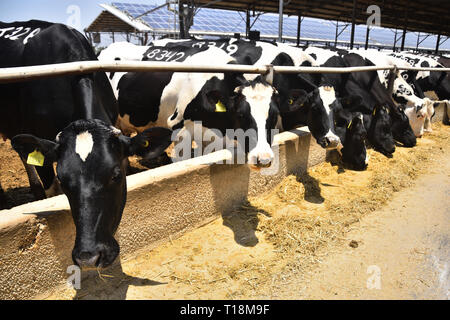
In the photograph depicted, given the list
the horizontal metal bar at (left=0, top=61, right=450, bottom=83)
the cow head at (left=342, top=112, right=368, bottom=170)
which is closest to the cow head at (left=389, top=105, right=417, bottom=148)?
the cow head at (left=342, top=112, right=368, bottom=170)

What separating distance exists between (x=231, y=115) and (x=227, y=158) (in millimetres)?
526

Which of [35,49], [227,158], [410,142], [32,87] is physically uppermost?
[35,49]

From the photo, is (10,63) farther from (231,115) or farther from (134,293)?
(134,293)

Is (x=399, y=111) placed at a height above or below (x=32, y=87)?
below

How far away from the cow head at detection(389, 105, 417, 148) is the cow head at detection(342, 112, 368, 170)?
69.3 inches

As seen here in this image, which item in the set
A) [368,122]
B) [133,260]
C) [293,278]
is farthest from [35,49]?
[368,122]

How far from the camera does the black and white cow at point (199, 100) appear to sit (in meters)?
3.01

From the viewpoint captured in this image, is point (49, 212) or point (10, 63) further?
point (10, 63)

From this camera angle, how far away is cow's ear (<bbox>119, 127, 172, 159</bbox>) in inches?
75.7

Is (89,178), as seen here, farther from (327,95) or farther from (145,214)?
(327,95)

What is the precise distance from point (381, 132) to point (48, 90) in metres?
4.94

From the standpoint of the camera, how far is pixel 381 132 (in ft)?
17.7

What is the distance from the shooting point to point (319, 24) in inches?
1156

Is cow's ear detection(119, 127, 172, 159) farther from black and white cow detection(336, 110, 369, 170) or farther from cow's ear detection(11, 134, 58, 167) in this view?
black and white cow detection(336, 110, 369, 170)
